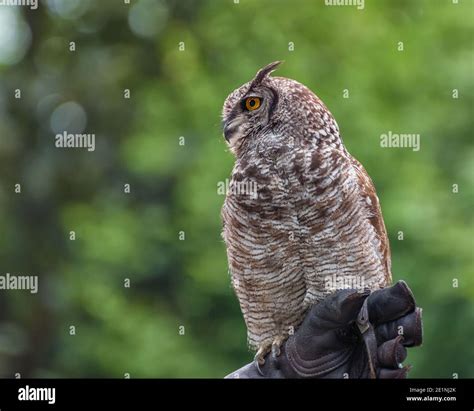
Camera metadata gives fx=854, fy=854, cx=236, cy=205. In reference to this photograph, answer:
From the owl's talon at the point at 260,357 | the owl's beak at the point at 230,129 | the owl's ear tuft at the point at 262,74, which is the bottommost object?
the owl's talon at the point at 260,357

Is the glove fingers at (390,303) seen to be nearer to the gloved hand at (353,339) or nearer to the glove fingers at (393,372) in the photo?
the gloved hand at (353,339)

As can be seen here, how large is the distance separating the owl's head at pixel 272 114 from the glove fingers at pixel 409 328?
733mm

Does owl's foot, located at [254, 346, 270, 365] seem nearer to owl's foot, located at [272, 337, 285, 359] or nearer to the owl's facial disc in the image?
owl's foot, located at [272, 337, 285, 359]

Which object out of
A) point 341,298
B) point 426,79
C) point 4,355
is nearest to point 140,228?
point 4,355

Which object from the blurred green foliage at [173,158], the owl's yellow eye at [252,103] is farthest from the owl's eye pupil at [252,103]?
the blurred green foliage at [173,158]

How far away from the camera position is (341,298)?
2.49 m

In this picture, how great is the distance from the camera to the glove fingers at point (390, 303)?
2303 millimetres

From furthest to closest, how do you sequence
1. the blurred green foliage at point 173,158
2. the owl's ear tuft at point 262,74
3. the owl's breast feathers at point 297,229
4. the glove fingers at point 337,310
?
the blurred green foliage at point 173,158 < the owl's ear tuft at point 262,74 < the owl's breast feathers at point 297,229 < the glove fingers at point 337,310

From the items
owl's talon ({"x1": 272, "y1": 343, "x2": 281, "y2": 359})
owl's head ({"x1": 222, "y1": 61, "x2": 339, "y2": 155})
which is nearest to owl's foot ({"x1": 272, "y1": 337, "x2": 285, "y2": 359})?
owl's talon ({"x1": 272, "y1": 343, "x2": 281, "y2": 359})

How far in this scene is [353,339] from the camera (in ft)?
8.61

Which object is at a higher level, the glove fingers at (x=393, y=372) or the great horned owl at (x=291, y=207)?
the great horned owl at (x=291, y=207)

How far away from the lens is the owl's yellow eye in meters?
2.85

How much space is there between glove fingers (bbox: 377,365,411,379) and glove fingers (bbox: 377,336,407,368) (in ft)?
0.04

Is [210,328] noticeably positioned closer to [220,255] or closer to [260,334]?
[220,255]
